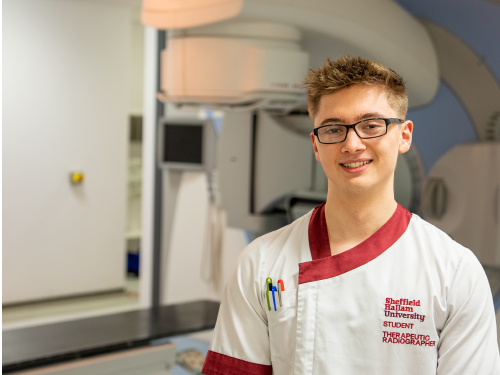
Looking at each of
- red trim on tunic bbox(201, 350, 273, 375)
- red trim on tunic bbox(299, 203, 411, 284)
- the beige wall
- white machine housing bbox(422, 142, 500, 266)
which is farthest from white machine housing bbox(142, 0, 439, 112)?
the beige wall

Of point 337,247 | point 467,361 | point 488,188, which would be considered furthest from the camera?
point 488,188

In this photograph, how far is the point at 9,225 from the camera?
3648 millimetres

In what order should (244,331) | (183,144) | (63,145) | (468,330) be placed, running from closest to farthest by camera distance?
(468,330) < (244,331) < (183,144) < (63,145)

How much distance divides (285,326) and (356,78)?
463 mm

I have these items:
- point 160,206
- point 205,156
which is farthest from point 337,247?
point 160,206

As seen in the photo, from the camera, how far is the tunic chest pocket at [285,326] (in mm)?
986

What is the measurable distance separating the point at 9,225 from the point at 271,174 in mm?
2407

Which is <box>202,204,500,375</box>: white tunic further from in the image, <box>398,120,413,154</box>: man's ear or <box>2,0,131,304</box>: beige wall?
<box>2,0,131,304</box>: beige wall

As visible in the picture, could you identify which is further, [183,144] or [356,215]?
[183,144]

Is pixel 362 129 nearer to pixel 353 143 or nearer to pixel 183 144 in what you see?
pixel 353 143

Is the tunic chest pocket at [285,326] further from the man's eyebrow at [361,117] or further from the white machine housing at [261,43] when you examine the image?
the white machine housing at [261,43]

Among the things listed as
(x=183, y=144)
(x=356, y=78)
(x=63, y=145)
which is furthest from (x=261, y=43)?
(x=63, y=145)

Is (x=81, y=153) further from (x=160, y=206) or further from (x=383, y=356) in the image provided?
(x=383, y=356)

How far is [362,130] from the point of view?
3.14 feet
